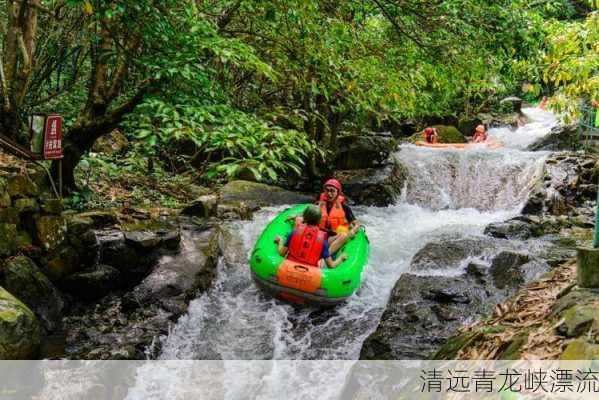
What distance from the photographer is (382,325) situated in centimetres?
538

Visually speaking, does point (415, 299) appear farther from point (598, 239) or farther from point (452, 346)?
point (598, 239)

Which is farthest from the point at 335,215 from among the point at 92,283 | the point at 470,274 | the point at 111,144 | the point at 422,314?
the point at 111,144

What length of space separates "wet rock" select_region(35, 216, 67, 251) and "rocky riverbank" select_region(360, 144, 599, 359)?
3.63 meters

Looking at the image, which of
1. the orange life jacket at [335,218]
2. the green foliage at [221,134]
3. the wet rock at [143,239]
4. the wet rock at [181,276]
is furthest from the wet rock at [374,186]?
the green foliage at [221,134]

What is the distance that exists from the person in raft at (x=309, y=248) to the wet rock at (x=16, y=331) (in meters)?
3.04

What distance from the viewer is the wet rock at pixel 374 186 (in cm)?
1151

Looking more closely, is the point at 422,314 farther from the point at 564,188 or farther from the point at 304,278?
the point at 564,188

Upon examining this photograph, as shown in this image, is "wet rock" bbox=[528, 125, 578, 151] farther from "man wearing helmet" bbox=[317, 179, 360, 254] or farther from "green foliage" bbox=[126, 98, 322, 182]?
"green foliage" bbox=[126, 98, 322, 182]

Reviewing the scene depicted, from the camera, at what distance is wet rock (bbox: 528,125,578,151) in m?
13.4

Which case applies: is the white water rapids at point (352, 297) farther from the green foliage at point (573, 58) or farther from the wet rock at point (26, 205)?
the green foliage at point (573, 58)

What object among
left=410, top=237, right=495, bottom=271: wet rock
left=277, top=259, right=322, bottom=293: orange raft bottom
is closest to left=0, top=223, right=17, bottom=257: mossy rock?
left=277, top=259, right=322, bottom=293: orange raft bottom

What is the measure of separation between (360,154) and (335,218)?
566cm

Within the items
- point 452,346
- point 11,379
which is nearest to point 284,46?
point 452,346

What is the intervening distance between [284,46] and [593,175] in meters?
8.05
